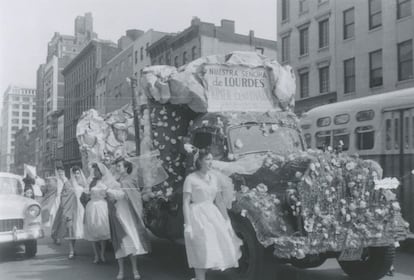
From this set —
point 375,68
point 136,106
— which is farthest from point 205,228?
point 375,68

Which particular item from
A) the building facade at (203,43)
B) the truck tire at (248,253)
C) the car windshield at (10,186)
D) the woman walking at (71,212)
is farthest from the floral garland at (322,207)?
the building facade at (203,43)

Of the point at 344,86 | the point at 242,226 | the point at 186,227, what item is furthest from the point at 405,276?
the point at 344,86

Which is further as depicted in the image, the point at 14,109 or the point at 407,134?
the point at 14,109

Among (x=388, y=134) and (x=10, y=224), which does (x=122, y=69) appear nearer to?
(x=388, y=134)

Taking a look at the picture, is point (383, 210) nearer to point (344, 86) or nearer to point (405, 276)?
point (405, 276)

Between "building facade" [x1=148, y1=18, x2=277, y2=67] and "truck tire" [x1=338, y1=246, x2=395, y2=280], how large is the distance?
33668 millimetres

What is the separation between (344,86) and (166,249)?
2064cm

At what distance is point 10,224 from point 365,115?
811 centimetres

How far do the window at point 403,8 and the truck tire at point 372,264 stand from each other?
20355 millimetres

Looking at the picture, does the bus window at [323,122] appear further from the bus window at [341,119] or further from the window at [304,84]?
the window at [304,84]

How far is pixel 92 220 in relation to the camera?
349 inches

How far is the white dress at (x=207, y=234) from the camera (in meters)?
6.22

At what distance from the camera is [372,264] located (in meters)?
7.34

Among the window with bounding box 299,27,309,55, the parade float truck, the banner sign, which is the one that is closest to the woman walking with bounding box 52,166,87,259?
the parade float truck
